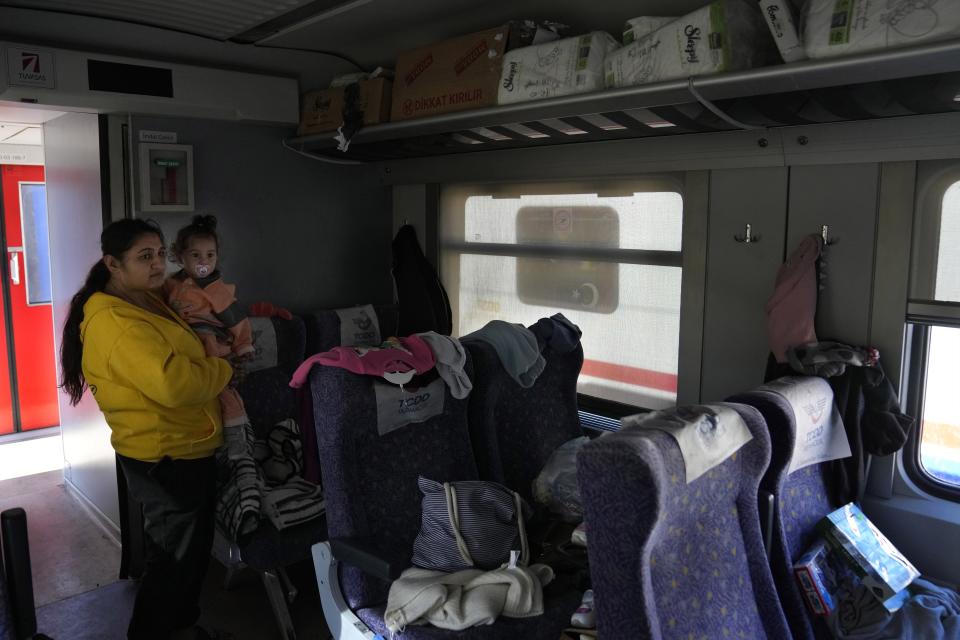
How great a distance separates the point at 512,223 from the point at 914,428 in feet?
7.35

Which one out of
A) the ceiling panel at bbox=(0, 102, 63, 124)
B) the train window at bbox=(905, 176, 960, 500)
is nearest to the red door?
the ceiling panel at bbox=(0, 102, 63, 124)

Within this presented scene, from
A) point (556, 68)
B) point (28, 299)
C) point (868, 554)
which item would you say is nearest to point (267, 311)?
point (556, 68)

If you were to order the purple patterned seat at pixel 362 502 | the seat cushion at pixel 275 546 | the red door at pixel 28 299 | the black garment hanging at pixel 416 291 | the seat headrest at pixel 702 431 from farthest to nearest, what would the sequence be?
the red door at pixel 28 299 → the black garment hanging at pixel 416 291 → the seat cushion at pixel 275 546 → the purple patterned seat at pixel 362 502 → the seat headrest at pixel 702 431

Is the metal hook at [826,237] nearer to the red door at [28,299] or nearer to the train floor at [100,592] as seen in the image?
the train floor at [100,592]

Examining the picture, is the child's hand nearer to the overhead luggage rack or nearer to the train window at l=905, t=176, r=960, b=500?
the overhead luggage rack

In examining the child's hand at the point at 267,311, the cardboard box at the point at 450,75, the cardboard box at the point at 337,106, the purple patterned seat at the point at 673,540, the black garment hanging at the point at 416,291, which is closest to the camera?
the purple patterned seat at the point at 673,540

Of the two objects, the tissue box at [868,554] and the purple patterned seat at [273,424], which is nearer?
the tissue box at [868,554]

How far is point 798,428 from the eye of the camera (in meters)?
2.43

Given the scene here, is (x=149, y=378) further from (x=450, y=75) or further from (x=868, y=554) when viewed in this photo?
(x=868, y=554)

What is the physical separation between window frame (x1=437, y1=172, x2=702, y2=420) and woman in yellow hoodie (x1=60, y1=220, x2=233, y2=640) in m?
1.90

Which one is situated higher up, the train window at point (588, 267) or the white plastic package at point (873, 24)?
the white plastic package at point (873, 24)

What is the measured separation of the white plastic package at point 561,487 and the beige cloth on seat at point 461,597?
0.54 meters

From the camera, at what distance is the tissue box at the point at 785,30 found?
2287 mm

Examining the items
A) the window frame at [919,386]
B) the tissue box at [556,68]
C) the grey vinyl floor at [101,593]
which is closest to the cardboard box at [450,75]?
the tissue box at [556,68]
